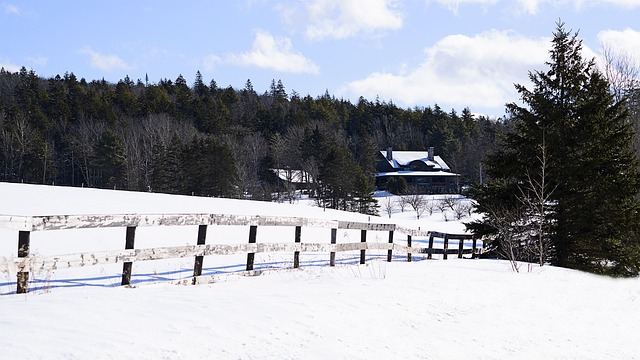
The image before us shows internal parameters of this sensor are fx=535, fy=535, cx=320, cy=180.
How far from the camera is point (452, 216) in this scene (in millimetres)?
73375

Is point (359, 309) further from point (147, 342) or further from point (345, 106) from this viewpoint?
point (345, 106)

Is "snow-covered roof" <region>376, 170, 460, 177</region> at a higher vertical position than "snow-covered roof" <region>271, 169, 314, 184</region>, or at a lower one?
higher

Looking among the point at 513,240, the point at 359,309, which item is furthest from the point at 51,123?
the point at 359,309

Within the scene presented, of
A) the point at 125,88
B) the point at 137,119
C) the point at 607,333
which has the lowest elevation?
the point at 607,333

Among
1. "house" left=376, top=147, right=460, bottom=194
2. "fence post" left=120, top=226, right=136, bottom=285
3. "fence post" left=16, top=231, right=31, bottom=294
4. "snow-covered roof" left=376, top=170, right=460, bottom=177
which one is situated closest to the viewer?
"fence post" left=16, top=231, right=31, bottom=294

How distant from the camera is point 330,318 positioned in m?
6.65

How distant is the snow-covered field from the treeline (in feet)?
195

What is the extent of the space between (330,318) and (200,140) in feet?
221

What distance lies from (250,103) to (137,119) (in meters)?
45.9

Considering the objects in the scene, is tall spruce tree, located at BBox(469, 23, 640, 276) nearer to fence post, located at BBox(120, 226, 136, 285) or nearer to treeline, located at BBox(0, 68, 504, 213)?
fence post, located at BBox(120, 226, 136, 285)

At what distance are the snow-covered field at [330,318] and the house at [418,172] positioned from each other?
Result: 94.4 metres

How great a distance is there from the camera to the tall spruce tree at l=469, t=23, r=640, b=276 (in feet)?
59.3

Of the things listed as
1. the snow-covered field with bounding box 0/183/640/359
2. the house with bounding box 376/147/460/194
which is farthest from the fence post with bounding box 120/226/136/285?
the house with bounding box 376/147/460/194

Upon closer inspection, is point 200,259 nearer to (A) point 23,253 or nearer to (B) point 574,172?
(A) point 23,253
